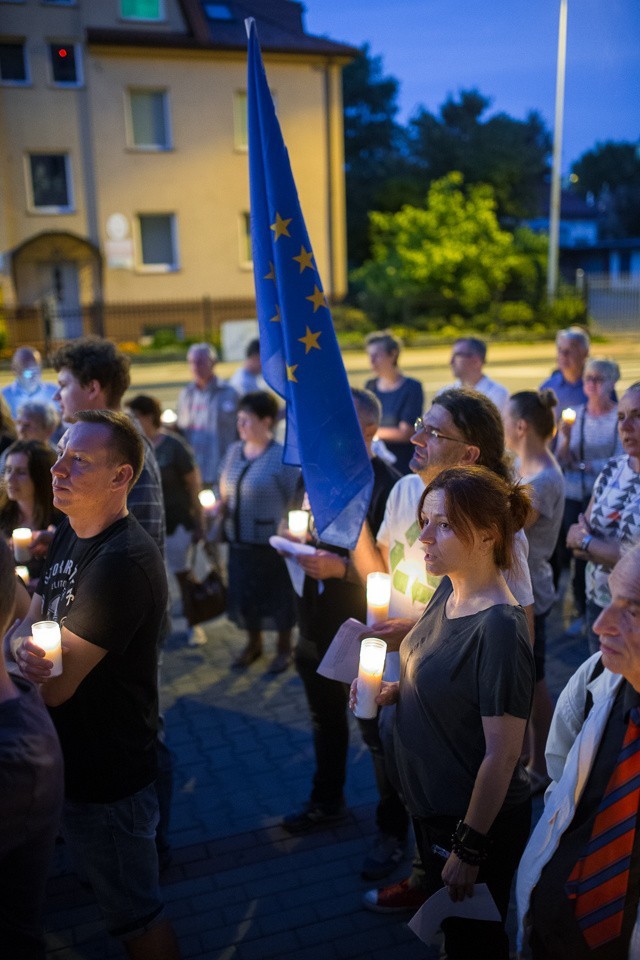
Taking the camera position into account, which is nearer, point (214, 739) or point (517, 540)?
point (517, 540)

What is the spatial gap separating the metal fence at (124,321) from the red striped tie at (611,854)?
80.7 feet

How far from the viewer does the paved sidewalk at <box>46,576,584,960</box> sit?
342 centimetres

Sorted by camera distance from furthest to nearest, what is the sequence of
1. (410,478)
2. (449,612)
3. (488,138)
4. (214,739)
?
(488,138) → (214,739) → (410,478) → (449,612)

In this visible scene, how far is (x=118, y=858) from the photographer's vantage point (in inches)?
111

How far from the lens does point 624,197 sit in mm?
62656

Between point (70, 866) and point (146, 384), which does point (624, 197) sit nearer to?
point (146, 384)

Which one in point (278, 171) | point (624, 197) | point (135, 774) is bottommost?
point (135, 774)

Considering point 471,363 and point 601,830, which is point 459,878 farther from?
point 471,363

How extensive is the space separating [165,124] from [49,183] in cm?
408

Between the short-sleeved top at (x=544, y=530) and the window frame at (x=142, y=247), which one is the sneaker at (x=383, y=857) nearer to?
the short-sleeved top at (x=544, y=530)

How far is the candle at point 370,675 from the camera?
9.30ft

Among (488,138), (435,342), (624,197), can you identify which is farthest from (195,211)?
(624,197)

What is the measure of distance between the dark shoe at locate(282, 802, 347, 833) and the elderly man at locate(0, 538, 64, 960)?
2093 millimetres

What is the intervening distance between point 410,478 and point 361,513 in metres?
0.25
